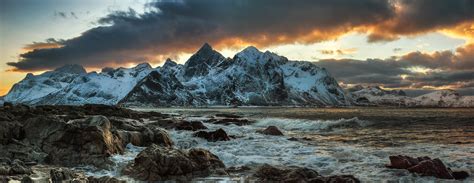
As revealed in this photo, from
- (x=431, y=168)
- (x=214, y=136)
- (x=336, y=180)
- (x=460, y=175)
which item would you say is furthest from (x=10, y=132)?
(x=460, y=175)

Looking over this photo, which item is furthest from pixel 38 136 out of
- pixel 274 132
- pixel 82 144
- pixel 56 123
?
pixel 274 132

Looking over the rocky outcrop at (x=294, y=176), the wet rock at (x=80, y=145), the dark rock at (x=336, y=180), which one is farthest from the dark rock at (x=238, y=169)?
the wet rock at (x=80, y=145)

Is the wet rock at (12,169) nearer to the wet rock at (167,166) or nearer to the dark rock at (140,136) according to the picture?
the wet rock at (167,166)

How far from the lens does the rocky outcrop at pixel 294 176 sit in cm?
1442

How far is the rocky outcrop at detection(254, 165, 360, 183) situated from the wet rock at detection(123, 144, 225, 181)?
6.88ft

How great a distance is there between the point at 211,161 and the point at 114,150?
496cm

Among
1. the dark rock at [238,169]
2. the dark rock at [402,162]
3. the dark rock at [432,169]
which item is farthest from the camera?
the dark rock at [238,169]

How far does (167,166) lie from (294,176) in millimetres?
4805

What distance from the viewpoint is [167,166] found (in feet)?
51.7

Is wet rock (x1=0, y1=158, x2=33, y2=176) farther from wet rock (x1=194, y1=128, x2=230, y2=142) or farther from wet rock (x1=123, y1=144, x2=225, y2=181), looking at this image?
wet rock (x1=194, y1=128, x2=230, y2=142)

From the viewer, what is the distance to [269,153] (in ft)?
74.3

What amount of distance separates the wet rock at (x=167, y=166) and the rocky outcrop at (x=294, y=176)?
210 cm

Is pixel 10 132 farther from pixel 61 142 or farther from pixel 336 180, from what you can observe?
pixel 336 180

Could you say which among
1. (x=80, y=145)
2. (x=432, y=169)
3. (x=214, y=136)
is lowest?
(x=432, y=169)
